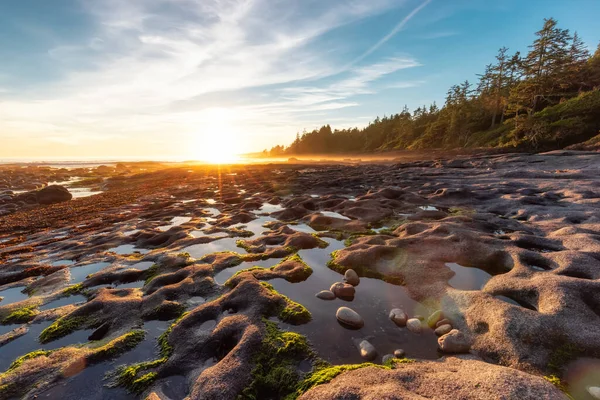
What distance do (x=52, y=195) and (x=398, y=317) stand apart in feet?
104

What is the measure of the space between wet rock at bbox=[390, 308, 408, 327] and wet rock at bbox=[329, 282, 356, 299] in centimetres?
118

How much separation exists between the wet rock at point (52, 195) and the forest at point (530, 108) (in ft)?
183

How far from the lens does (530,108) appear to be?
45.4 m

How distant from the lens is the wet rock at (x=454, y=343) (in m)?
4.51

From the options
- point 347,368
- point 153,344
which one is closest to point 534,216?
point 347,368

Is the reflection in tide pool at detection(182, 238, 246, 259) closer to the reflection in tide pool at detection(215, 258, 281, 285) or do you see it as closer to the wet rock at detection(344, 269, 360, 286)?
the reflection in tide pool at detection(215, 258, 281, 285)

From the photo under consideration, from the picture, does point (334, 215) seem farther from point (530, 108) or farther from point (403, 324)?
point (530, 108)

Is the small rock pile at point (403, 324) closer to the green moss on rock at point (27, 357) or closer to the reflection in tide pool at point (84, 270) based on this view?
the green moss on rock at point (27, 357)

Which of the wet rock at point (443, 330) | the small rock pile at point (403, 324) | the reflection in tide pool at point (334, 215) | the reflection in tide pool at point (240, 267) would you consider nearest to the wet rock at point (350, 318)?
the small rock pile at point (403, 324)

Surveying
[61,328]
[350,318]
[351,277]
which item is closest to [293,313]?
[350,318]

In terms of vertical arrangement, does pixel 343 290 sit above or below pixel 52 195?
below

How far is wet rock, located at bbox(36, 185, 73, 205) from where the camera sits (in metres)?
23.8

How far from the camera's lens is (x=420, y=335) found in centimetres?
502

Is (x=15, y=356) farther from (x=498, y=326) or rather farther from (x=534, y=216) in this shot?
(x=534, y=216)
